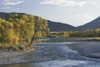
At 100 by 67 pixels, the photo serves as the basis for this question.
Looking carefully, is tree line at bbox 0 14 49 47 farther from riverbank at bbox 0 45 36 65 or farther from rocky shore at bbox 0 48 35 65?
rocky shore at bbox 0 48 35 65

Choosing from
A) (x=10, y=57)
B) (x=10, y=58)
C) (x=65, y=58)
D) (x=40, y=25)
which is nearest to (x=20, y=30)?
(x=40, y=25)

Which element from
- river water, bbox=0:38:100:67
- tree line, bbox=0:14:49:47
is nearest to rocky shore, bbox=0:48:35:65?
river water, bbox=0:38:100:67

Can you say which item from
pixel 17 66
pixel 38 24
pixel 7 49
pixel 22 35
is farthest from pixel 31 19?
pixel 17 66

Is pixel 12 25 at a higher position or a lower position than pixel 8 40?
higher

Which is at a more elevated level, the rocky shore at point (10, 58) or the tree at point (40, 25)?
the tree at point (40, 25)

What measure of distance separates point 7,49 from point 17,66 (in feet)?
66.5

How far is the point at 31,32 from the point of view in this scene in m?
69.1

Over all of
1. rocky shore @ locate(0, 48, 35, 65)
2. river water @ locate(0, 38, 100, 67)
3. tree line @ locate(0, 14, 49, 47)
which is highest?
tree line @ locate(0, 14, 49, 47)

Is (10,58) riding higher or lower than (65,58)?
higher

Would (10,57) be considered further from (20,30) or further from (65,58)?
(20,30)

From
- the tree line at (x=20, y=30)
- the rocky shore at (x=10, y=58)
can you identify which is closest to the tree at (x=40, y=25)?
the tree line at (x=20, y=30)

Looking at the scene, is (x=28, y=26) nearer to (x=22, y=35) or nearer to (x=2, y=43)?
(x=22, y=35)

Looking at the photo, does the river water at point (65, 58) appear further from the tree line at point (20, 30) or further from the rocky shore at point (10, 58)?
the tree line at point (20, 30)

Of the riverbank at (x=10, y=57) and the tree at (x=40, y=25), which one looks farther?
the tree at (x=40, y=25)
